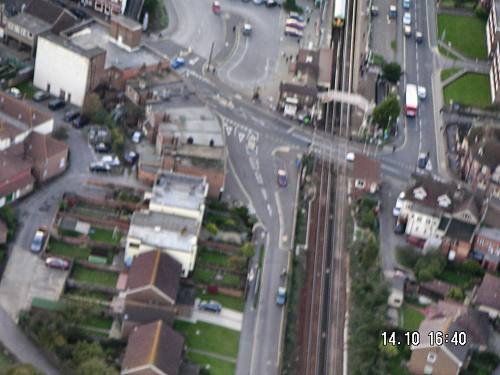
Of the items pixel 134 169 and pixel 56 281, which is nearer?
pixel 56 281

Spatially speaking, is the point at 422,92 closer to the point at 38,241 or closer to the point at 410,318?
the point at 410,318

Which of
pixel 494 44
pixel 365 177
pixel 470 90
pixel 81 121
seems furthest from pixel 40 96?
pixel 494 44

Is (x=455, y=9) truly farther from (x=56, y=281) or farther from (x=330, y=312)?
(x=56, y=281)

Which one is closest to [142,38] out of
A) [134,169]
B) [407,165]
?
[134,169]

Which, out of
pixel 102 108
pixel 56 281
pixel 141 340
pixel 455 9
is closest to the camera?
pixel 141 340

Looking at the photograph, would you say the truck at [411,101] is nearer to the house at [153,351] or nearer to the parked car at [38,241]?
the parked car at [38,241]
